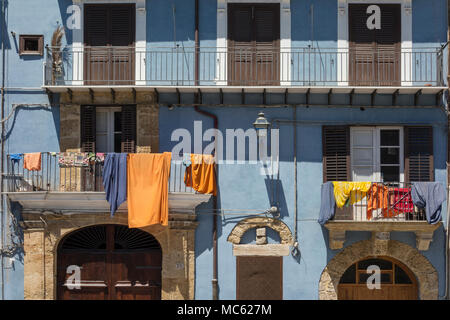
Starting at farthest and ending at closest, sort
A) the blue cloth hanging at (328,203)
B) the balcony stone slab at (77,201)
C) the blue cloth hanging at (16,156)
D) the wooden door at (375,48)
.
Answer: the wooden door at (375,48) → the blue cloth hanging at (16,156) → the balcony stone slab at (77,201) → the blue cloth hanging at (328,203)

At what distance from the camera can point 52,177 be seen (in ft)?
57.9

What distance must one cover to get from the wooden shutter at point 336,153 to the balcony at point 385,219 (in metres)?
0.82

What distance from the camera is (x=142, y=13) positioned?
18062mm

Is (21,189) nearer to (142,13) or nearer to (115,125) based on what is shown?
(115,125)

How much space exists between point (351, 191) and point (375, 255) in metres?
1.87

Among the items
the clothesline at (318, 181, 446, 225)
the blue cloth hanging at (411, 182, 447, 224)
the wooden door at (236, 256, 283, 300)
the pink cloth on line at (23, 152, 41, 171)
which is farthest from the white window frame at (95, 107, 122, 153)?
the blue cloth hanging at (411, 182, 447, 224)

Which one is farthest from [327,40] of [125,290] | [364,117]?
[125,290]

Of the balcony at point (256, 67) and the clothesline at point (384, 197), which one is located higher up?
the balcony at point (256, 67)

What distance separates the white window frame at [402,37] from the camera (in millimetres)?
17938

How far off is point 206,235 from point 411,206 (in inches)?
192

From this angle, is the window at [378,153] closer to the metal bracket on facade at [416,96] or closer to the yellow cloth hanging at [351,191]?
the metal bracket on facade at [416,96]

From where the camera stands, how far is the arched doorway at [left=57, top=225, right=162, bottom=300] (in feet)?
58.6

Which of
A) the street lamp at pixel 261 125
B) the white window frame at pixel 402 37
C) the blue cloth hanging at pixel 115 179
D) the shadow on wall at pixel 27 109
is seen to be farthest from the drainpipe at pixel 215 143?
the shadow on wall at pixel 27 109

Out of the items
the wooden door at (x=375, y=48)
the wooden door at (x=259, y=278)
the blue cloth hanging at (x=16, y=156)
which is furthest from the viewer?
the wooden door at (x=375, y=48)
